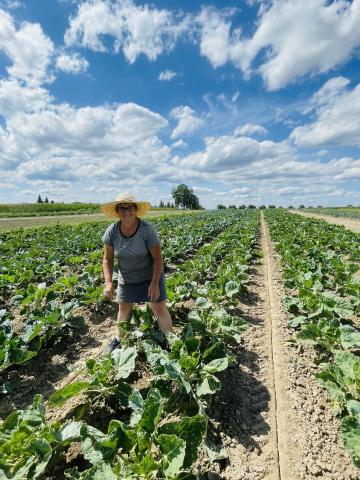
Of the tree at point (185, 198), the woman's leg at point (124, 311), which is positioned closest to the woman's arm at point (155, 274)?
the woman's leg at point (124, 311)

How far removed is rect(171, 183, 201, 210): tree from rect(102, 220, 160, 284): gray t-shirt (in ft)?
381

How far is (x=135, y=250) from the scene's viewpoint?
408 centimetres

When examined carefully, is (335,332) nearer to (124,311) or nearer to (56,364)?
(124,311)

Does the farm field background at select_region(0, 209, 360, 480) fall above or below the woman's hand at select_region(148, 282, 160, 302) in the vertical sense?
below

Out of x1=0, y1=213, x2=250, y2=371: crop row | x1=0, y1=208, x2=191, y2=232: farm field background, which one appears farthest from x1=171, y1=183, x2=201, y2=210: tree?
x1=0, y1=213, x2=250, y2=371: crop row

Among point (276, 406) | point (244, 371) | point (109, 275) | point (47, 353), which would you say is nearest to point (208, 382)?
point (276, 406)

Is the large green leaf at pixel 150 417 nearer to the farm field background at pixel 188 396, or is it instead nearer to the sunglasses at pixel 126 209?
the farm field background at pixel 188 396

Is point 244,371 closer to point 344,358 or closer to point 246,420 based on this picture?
point 246,420

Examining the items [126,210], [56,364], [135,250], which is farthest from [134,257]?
[56,364]

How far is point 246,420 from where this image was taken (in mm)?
3217

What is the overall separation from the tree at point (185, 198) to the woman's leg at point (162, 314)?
11603 cm

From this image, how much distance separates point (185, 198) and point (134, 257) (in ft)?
384

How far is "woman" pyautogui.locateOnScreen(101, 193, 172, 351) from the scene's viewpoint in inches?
159

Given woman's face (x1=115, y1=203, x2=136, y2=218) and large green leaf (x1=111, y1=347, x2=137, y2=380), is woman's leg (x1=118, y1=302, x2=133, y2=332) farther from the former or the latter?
woman's face (x1=115, y1=203, x2=136, y2=218)
